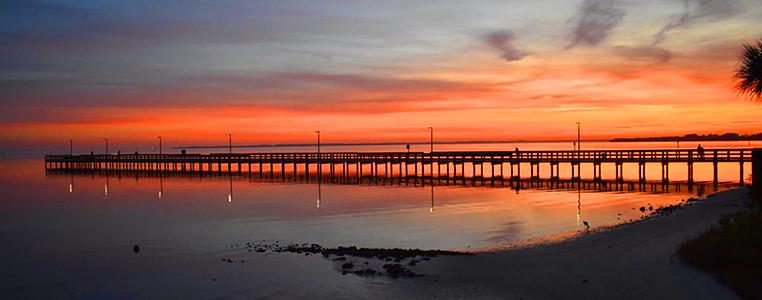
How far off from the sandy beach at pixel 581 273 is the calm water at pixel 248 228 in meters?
1.92

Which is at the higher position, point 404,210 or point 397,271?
point 397,271

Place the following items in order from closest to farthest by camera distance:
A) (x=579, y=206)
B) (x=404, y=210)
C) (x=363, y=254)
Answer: (x=363, y=254) < (x=404, y=210) < (x=579, y=206)

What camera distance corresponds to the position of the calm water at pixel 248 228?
15508 millimetres

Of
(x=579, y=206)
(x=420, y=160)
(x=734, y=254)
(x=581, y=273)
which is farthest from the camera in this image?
(x=420, y=160)

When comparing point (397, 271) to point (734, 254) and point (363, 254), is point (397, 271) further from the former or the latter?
point (734, 254)

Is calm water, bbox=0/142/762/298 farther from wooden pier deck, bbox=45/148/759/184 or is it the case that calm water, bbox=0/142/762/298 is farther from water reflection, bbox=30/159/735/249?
wooden pier deck, bbox=45/148/759/184

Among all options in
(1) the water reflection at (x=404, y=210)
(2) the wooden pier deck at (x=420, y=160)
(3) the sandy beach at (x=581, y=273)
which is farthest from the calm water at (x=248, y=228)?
(2) the wooden pier deck at (x=420, y=160)

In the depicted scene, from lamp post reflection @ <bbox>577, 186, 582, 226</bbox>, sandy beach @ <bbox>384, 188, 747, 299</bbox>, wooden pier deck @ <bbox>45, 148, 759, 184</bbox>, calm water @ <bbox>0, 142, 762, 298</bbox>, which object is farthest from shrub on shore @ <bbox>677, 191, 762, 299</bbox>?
wooden pier deck @ <bbox>45, 148, 759, 184</bbox>

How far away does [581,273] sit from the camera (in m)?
14.0

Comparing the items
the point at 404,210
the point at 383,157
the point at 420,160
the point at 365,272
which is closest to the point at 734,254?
the point at 365,272

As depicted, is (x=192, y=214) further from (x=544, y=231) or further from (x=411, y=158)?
(x=411, y=158)

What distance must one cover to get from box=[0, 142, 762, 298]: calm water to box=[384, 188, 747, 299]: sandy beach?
6.29 ft

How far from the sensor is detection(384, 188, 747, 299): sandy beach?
39.4 feet

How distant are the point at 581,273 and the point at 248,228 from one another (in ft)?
48.4
